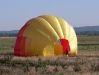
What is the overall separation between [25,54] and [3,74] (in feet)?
38.6

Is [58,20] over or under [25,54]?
over

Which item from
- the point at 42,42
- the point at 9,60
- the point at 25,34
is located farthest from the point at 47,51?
the point at 9,60

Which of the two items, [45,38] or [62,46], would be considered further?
[62,46]

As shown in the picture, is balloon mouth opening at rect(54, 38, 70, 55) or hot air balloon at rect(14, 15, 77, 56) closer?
hot air balloon at rect(14, 15, 77, 56)

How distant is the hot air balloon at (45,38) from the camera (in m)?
26.5

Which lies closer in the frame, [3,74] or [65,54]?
[3,74]

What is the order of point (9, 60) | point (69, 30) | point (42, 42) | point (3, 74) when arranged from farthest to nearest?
point (69, 30), point (42, 42), point (9, 60), point (3, 74)

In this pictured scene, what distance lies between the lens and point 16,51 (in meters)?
27.9

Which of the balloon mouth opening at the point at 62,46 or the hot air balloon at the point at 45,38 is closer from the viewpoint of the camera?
the hot air balloon at the point at 45,38

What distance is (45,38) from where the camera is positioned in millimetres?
26609

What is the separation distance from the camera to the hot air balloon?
86.8ft

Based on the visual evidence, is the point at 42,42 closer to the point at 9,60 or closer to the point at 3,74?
the point at 9,60

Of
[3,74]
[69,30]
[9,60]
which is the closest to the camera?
[3,74]

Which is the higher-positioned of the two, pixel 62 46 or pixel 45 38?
pixel 45 38
